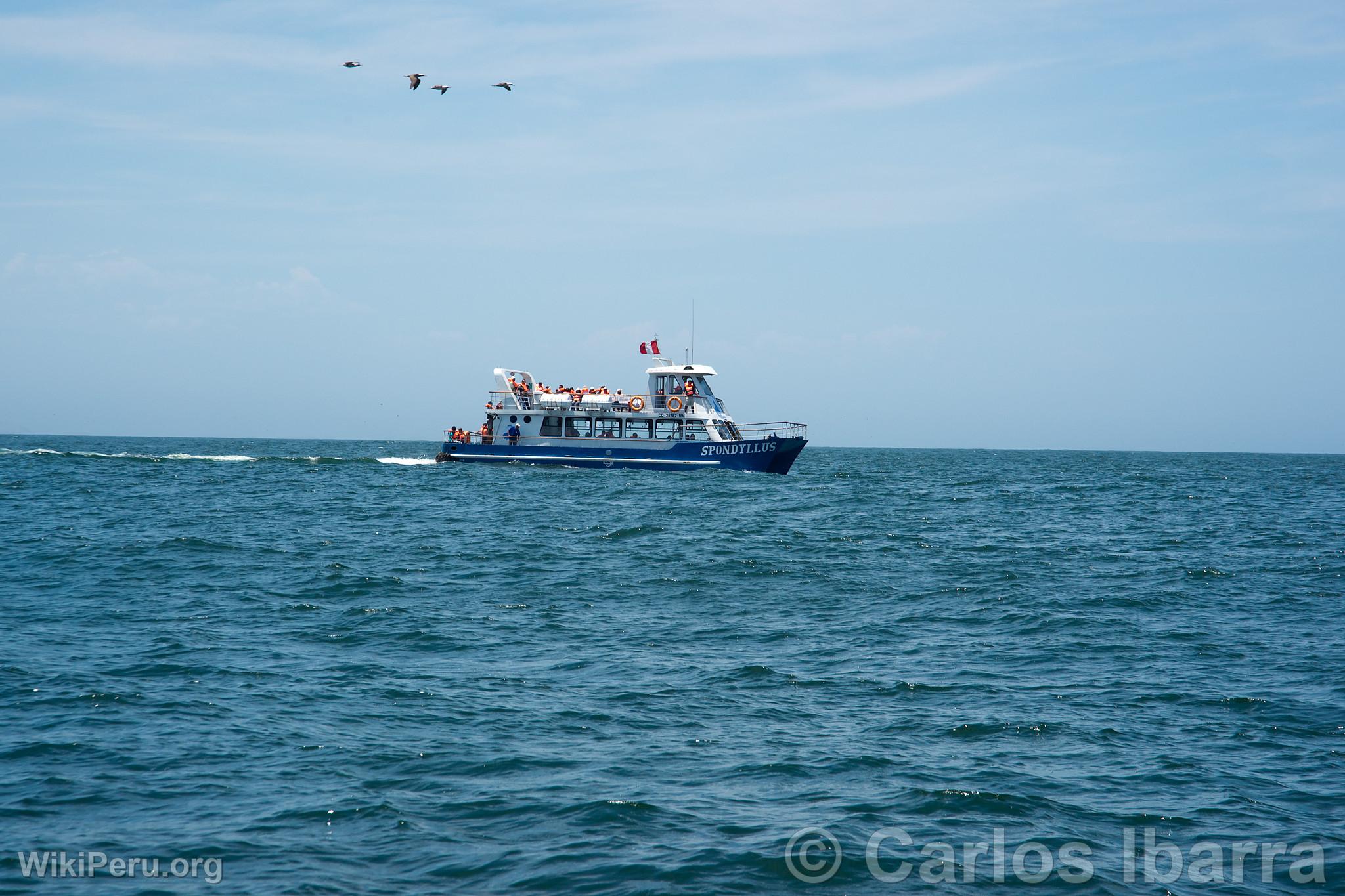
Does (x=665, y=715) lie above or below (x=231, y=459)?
below

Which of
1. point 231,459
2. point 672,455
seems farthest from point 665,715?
point 231,459

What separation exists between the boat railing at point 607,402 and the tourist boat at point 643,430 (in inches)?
1.4

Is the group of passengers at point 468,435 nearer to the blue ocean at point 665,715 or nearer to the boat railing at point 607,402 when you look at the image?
the boat railing at point 607,402

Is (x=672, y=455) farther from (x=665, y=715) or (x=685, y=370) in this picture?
(x=665, y=715)

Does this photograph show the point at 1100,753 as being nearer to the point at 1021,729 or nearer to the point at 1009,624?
the point at 1021,729

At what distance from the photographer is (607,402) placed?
55.2 metres

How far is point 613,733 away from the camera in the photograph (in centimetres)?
1216

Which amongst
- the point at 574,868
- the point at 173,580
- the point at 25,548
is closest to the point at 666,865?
the point at 574,868

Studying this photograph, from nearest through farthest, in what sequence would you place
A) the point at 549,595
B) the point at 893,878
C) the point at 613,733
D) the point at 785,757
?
the point at 893,878
the point at 785,757
the point at 613,733
the point at 549,595

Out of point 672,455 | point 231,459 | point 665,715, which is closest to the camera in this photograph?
point 665,715

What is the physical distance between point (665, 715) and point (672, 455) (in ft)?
135

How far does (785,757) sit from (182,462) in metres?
64.0

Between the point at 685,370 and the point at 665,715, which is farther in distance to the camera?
the point at 685,370

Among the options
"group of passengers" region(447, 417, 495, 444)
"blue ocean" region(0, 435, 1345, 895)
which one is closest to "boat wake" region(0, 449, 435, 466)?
"group of passengers" region(447, 417, 495, 444)
